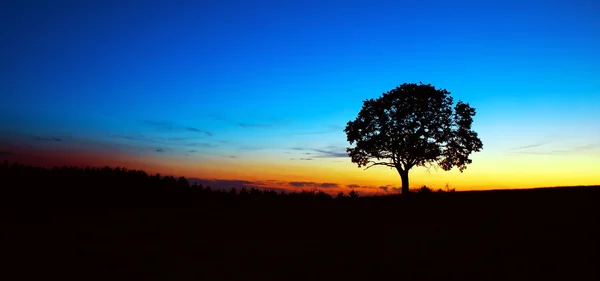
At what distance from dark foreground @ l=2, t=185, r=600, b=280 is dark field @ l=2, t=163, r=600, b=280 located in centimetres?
3

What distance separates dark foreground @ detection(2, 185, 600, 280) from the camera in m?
8.05

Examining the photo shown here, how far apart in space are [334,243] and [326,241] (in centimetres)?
34

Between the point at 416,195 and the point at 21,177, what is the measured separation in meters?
18.5

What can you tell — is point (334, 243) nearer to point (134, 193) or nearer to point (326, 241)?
point (326, 241)

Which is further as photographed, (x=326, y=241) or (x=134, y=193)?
(x=134, y=193)

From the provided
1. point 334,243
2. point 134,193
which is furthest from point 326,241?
point 134,193

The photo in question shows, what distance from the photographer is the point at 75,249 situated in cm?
1062

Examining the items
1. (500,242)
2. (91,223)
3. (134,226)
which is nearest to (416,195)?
(500,242)

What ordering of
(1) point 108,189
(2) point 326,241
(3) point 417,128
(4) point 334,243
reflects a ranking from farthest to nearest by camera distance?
(3) point 417,128 → (1) point 108,189 → (2) point 326,241 → (4) point 334,243

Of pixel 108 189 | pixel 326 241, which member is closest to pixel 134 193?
pixel 108 189

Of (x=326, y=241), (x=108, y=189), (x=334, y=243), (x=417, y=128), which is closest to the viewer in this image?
(x=334, y=243)

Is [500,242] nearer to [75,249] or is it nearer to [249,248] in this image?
[249,248]

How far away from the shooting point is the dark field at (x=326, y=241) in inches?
318

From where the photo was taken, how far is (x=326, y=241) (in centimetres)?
1070
